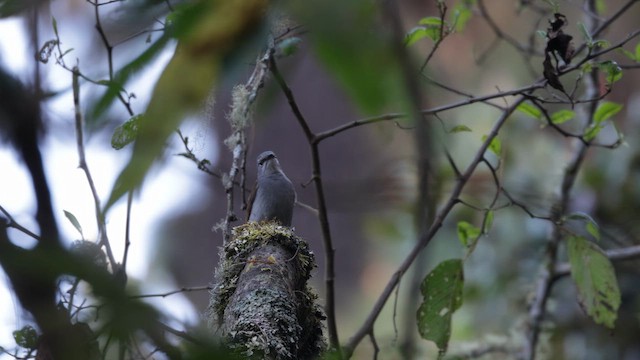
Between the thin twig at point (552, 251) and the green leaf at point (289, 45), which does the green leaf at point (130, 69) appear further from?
the thin twig at point (552, 251)

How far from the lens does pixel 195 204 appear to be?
4102mm

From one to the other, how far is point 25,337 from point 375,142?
324 centimetres

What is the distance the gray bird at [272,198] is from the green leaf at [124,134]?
686 millimetres

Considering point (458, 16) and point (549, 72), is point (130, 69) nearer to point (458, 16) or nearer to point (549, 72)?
point (549, 72)

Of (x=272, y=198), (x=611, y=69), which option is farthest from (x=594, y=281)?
(x=272, y=198)

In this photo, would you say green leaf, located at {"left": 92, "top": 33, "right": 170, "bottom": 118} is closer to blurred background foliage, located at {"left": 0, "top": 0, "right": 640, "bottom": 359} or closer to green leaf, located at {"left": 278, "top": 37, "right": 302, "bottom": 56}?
blurred background foliage, located at {"left": 0, "top": 0, "right": 640, "bottom": 359}

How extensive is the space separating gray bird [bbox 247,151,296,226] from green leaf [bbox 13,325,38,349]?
0.69 meters

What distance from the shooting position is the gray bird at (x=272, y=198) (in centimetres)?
191

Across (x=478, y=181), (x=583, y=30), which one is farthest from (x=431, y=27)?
(x=478, y=181)

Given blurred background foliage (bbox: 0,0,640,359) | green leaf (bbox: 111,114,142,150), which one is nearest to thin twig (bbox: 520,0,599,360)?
blurred background foliage (bbox: 0,0,640,359)

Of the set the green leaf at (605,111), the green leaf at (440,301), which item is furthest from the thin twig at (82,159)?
the green leaf at (605,111)

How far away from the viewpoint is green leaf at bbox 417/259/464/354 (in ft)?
7.34

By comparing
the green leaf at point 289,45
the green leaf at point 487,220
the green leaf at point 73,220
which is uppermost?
the green leaf at point 289,45

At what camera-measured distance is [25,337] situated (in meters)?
1.25
